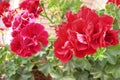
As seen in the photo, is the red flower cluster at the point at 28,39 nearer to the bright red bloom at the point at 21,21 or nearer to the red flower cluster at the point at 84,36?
the bright red bloom at the point at 21,21

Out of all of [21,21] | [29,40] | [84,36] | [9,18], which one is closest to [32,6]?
[9,18]

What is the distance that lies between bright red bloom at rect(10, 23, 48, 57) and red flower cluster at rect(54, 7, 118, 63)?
0.65ft

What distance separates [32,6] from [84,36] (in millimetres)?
609

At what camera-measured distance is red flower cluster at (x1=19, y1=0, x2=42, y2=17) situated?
156cm

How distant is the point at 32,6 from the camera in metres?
1.57

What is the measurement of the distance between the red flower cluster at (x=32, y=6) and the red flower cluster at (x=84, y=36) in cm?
54

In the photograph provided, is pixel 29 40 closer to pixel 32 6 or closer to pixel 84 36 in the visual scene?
pixel 84 36

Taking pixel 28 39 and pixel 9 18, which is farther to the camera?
pixel 9 18

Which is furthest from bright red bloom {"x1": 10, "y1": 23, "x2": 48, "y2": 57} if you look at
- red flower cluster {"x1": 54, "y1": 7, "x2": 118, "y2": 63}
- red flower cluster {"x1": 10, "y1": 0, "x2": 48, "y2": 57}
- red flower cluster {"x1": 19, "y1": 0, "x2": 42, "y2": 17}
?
red flower cluster {"x1": 19, "y1": 0, "x2": 42, "y2": 17}

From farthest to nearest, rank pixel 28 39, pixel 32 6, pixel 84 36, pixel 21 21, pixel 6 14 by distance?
pixel 6 14 < pixel 32 6 < pixel 21 21 < pixel 28 39 < pixel 84 36

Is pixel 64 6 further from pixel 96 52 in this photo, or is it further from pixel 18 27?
pixel 96 52

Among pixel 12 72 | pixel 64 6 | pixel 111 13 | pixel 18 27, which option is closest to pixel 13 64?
pixel 12 72

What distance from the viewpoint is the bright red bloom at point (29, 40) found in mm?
1220

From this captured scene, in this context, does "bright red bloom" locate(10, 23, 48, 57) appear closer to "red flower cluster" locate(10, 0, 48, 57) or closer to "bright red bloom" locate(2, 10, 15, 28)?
"red flower cluster" locate(10, 0, 48, 57)
